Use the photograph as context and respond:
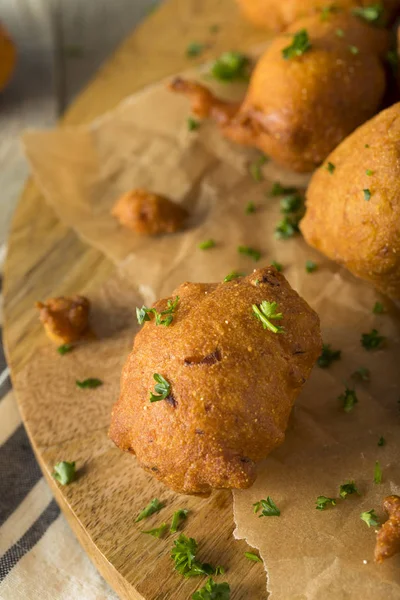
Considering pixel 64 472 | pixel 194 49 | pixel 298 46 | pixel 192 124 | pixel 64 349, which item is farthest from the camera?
pixel 194 49

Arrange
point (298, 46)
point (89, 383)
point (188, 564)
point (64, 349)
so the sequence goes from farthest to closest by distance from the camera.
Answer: point (298, 46) < point (64, 349) < point (89, 383) < point (188, 564)

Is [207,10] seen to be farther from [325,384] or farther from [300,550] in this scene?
[300,550]

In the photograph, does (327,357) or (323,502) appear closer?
(323,502)

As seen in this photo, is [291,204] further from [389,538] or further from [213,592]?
[213,592]

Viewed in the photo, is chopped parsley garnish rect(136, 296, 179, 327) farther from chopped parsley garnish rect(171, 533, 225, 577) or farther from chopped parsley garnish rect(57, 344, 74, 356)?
chopped parsley garnish rect(171, 533, 225, 577)

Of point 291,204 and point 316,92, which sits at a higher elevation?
point 316,92

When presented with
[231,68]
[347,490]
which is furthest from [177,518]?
[231,68]

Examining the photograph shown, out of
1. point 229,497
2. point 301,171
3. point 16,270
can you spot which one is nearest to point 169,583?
point 229,497

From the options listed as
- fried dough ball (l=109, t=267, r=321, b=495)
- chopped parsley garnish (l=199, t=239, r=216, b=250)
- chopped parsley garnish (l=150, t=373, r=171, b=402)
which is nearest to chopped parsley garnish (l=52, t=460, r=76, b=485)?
fried dough ball (l=109, t=267, r=321, b=495)
